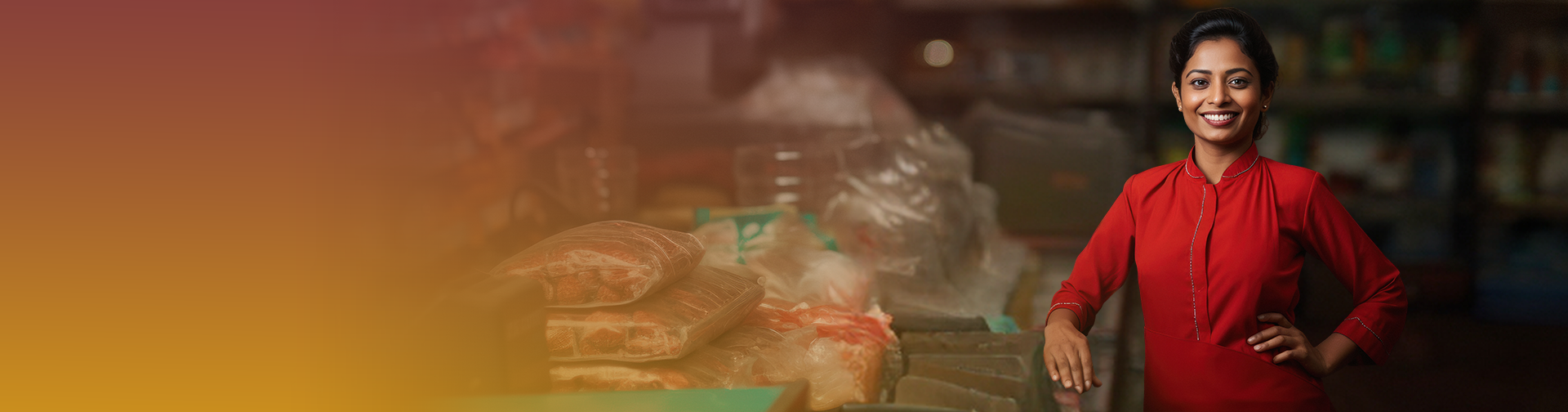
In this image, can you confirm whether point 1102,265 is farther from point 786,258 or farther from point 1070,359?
point 786,258

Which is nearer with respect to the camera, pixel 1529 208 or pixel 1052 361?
pixel 1052 361

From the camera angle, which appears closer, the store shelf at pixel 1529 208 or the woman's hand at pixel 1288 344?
the woman's hand at pixel 1288 344

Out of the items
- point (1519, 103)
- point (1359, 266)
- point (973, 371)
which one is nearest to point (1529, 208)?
point (1519, 103)

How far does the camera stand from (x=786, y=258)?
1413 millimetres

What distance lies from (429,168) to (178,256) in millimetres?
338

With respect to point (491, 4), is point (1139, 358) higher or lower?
lower

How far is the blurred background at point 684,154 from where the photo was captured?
578mm

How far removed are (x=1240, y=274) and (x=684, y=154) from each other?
2.88 feet

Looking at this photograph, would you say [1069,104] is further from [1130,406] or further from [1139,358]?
[1130,406]

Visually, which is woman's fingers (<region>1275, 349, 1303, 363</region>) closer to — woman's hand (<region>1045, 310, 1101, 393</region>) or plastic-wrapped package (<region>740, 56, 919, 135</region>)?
woman's hand (<region>1045, 310, 1101, 393</region>)

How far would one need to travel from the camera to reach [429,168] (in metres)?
0.93

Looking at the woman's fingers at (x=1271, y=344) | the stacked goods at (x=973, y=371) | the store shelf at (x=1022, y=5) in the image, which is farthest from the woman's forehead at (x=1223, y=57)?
the store shelf at (x=1022, y=5)

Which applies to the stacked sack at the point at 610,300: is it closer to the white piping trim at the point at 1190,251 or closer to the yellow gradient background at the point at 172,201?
the yellow gradient background at the point at 172,201

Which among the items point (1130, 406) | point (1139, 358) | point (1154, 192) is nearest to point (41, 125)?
point (1154, 192)
